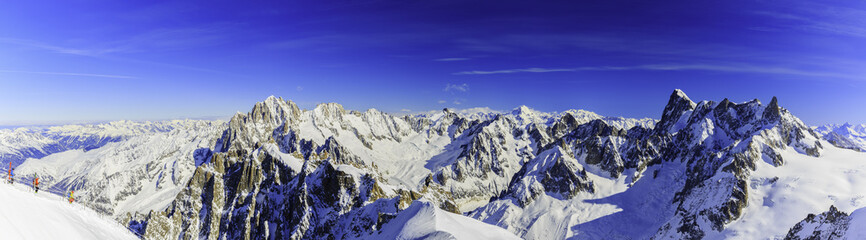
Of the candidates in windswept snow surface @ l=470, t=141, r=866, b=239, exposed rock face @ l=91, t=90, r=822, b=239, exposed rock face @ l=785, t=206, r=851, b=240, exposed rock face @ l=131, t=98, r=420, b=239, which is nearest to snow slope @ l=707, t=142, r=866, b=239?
windswept snow surface @ l=470, t=141, r=866, b=239

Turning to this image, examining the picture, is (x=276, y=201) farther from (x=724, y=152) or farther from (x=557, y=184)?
(x=724, y=152)

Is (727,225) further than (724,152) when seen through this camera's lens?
No

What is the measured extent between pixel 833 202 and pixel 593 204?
83647 millimetres

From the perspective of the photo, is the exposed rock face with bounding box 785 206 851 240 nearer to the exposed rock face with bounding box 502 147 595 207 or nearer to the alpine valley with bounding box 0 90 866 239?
the alpine valley with bounding box 0 90 866 239

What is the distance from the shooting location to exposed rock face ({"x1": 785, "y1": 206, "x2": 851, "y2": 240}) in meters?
59.9

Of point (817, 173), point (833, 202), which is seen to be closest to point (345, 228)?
point (833, 202)

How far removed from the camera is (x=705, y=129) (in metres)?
181

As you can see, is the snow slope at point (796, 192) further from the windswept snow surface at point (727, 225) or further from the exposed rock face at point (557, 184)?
the exposed rock face at point (557, 184)

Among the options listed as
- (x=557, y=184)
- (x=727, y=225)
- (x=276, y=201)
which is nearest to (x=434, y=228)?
(x=276, y=201)

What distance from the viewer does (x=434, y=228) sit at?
220ft

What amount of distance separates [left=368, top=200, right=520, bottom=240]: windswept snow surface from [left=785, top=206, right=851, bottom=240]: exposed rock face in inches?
1979

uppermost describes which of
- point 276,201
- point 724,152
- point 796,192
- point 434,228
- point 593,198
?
point 724,152

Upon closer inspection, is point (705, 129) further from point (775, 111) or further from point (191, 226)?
point (191, 226)

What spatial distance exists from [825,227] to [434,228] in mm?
66745
